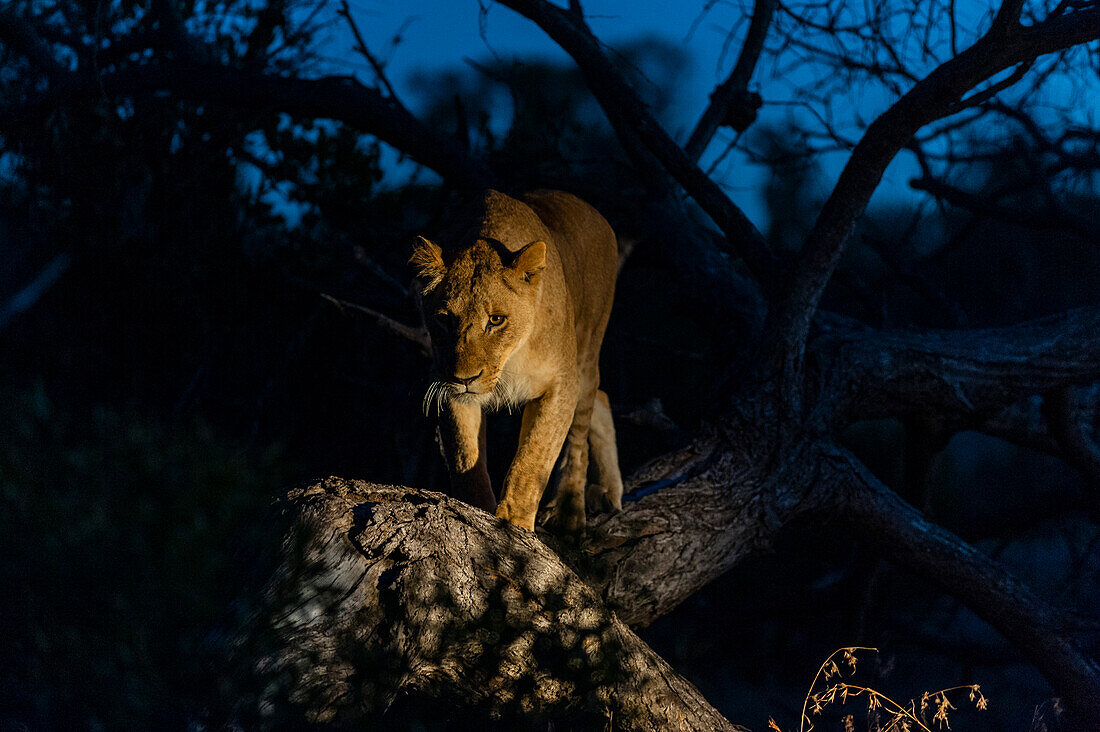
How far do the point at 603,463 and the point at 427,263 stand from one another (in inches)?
64.6

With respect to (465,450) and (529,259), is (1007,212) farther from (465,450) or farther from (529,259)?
(465,450)

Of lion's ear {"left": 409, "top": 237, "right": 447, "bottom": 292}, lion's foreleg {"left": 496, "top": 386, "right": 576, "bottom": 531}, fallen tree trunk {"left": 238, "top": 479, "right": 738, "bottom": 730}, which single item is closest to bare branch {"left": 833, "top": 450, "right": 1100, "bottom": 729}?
lion's foreleg {"left": 496, "top": 386, "right": 576, "bottom": 531}

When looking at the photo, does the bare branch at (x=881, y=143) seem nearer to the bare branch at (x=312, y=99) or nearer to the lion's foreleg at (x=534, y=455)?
the lion's foreleg at (x=534, y=455)

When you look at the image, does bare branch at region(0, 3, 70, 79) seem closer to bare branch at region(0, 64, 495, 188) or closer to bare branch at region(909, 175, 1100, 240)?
bare branch at region(0, 64, 495, 188)

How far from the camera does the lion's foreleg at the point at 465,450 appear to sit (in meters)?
3.54

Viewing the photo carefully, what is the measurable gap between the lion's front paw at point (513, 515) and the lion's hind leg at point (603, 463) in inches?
28.7

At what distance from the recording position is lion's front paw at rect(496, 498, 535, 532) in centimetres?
345

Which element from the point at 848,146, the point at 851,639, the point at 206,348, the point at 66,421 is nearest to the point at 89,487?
the point at 66,421

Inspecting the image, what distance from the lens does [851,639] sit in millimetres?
6812

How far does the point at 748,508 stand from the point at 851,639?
3.02m

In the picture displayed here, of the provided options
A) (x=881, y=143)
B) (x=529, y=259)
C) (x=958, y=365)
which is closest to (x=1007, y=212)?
(x=958, y=365)

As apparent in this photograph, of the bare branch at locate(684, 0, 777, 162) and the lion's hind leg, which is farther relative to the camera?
the bare branch at locate(684, 0, 777, 162)

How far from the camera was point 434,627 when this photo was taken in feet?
8.25

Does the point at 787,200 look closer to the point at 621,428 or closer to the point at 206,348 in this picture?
the point at 621,428
